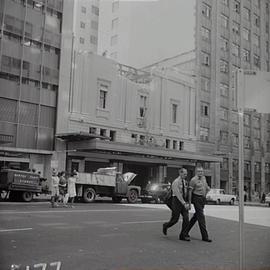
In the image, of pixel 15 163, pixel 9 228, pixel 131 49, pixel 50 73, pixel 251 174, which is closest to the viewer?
pixel 9 228

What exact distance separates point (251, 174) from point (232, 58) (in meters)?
1.42

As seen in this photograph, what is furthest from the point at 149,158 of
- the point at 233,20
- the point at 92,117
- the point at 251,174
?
the point at 233,20

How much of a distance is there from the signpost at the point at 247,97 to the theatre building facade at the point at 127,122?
1.29 metres

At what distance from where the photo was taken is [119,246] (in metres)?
5.14

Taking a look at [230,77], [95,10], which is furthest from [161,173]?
[95,10]

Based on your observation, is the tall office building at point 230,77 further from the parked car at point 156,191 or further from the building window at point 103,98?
the building window at point 103,98

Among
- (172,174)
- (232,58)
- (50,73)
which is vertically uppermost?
(232,58)

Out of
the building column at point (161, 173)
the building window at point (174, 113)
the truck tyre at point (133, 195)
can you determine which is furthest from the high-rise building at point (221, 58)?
the truck tyre at point (133, 195)

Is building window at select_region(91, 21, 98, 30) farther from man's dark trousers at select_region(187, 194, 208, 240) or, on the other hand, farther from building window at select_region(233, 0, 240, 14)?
man's dark trousers at select_region(187, 194, 208, 240)

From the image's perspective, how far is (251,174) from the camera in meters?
5.16

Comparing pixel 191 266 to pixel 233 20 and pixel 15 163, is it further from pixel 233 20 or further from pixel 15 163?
pixel 233 20

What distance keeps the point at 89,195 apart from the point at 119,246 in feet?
19.7

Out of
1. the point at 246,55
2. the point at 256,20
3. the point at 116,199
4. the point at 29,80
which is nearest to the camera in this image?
the point at 29,80

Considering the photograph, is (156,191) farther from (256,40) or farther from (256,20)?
(256,20)
